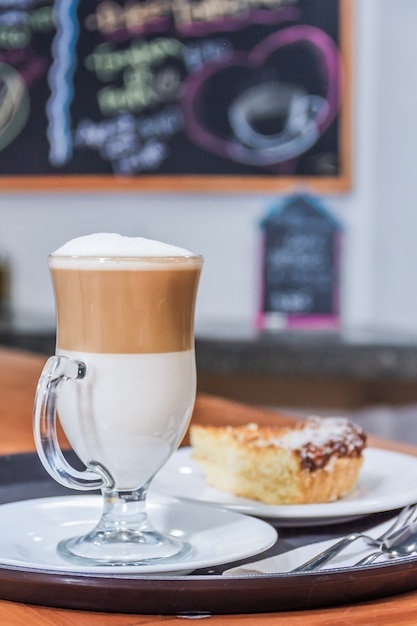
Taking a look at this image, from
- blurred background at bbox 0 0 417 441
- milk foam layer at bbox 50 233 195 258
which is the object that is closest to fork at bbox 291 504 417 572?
milk foam layer at bbox 50 233 195 258

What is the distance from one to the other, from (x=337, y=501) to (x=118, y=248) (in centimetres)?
34

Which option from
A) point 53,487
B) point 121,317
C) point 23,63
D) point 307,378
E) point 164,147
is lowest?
point 307,378

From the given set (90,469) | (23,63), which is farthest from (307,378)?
(90,469)

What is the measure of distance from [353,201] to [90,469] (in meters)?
2.58

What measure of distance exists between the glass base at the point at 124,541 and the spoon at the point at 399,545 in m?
0.14

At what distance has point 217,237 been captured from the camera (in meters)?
3.37

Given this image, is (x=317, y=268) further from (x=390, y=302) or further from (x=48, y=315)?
(x=48, y=315)

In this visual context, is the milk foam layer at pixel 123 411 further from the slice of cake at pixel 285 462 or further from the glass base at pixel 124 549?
the slice of cake at pixel 285 462

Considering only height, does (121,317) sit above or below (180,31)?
below

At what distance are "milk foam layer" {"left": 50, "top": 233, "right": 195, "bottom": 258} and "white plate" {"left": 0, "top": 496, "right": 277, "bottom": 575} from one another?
8.9 inches

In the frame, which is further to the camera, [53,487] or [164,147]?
[164,147]

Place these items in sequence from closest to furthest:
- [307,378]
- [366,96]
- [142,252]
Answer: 1. [142,252]
2. [307,378]
3. [366,96]

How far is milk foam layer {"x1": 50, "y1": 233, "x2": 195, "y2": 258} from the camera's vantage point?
2.67 ft

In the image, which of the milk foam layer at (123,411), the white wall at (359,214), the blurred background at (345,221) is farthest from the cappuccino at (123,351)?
the white wall at (359,214)
